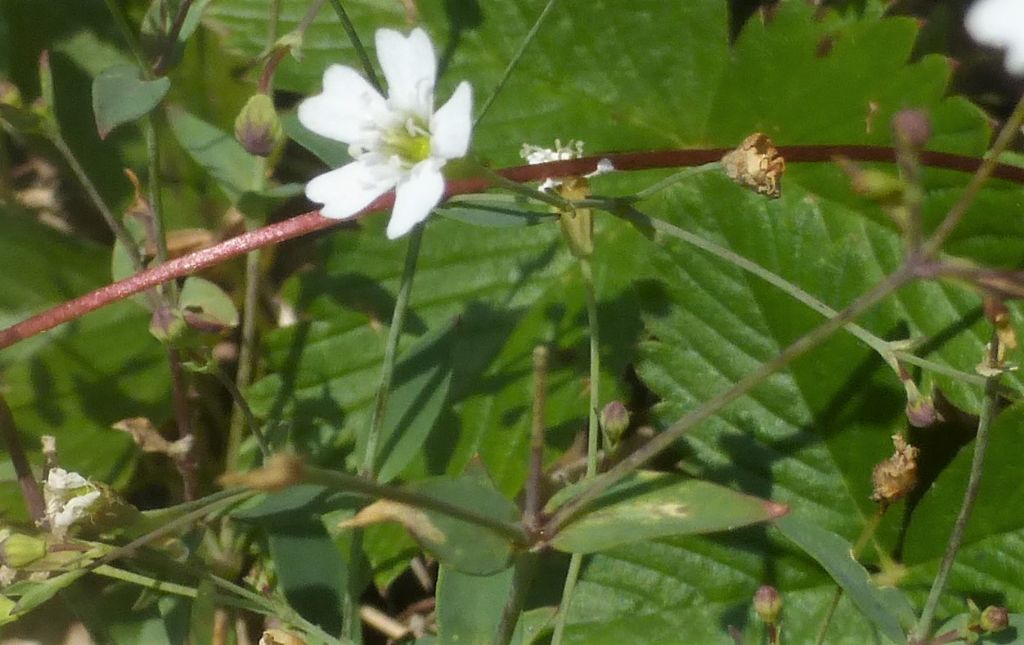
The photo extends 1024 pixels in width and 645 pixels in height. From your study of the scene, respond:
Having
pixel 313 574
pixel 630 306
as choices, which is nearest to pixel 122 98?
pixel 313 574

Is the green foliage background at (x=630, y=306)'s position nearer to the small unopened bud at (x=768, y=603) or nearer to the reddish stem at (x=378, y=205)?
the reddish stem at (x=378, y=205)

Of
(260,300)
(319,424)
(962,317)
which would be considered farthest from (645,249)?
(260,300)

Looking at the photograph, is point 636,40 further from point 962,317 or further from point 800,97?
point 962,317

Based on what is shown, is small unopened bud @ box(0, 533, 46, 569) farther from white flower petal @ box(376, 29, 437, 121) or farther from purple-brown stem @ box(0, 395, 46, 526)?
white flower petal @ box(376, 29, 437, 121)

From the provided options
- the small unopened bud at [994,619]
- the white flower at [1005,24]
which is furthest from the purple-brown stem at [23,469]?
the white flower at [1005,24]

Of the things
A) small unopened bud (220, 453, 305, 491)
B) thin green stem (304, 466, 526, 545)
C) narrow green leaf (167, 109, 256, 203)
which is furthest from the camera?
narrow green leaf (167, 109, 256, 203)

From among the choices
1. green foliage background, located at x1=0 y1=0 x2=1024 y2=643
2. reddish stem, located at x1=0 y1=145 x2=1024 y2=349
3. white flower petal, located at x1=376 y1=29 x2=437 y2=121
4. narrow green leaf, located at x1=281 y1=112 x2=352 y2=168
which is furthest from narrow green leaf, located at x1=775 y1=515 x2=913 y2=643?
narrow green leaf, located at x1=281 y1=112 x2=352 y2=168

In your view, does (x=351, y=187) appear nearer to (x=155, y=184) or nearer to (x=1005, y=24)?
(x=155, y=184)
